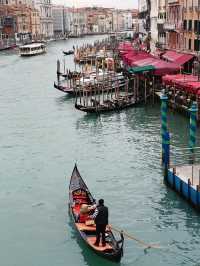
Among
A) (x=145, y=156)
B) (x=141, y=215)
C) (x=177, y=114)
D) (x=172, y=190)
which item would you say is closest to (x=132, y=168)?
(x=145, y=156)

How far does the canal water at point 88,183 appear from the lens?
387 inches

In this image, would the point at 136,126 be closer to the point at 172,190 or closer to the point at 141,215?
the point at 172,190

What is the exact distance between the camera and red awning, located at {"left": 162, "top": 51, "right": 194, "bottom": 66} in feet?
89.6

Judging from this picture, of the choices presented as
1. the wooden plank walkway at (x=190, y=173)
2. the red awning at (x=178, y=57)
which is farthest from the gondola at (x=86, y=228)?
the red awning at (x=178, y=57)

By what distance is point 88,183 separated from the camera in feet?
43.7

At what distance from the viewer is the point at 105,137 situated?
18.2 m

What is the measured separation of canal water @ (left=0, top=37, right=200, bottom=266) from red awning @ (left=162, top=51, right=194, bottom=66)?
4.93m

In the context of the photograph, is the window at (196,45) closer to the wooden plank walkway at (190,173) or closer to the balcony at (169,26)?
the balcony at (169,26)

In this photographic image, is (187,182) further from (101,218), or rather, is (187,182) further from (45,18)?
(45,18)

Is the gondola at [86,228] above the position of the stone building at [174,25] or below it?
below

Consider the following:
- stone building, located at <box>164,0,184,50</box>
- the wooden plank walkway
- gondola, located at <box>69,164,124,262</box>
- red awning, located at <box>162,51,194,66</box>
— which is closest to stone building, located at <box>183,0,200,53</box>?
red awning, located at <box>162,51,194,66</box>

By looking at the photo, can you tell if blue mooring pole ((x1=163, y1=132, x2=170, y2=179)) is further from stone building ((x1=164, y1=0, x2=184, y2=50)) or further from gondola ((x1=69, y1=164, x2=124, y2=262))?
stone building ((x1=164, y1=0, x2=184, y2=50))

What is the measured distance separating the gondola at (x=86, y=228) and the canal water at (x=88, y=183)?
37 cm

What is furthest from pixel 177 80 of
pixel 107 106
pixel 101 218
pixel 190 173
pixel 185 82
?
pixel 101 218
